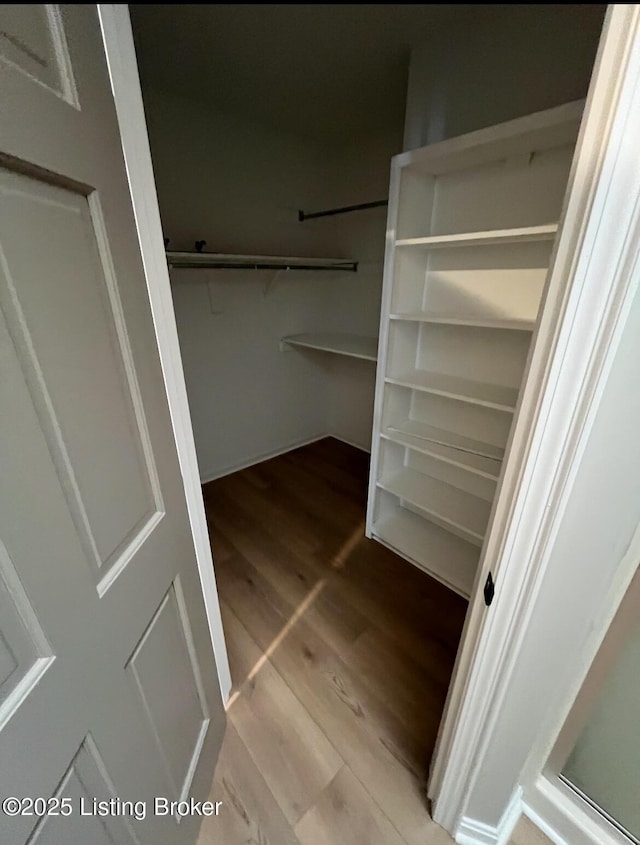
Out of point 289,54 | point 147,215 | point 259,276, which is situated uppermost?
point 289,54

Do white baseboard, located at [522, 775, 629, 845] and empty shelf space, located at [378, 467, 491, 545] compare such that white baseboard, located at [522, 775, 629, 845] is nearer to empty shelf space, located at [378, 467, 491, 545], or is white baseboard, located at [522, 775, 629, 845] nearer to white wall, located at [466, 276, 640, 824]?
white wall, located at [466, 276, 640, 824]

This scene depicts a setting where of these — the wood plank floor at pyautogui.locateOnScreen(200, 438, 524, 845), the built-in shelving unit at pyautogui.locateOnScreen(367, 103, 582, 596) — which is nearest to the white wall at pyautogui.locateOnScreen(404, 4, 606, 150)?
the built-in shelving unit at pyautogui.locateOnScreen(367, 103, 582, 596)

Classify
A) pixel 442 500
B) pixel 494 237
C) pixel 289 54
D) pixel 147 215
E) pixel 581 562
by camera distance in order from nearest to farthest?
pixel 581 562, pixel 147 215, pixel 494 237, pixel 289 54, pixel 442 500

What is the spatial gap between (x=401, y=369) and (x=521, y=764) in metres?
1.49

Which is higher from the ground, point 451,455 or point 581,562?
point 581,562

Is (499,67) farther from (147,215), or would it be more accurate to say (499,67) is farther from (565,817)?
(565,817)

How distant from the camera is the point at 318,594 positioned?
1.92m

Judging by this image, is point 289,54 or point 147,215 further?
point 289,54

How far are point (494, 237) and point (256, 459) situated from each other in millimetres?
2251

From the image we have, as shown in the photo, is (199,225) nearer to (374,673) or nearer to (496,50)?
(496,50)

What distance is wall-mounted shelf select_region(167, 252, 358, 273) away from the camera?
6.78 feet

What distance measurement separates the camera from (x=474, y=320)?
1566 millimetres

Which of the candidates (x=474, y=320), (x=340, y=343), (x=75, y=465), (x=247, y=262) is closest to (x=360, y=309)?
(x=340, y=343)

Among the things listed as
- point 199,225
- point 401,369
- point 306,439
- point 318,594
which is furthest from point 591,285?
point 306,439
